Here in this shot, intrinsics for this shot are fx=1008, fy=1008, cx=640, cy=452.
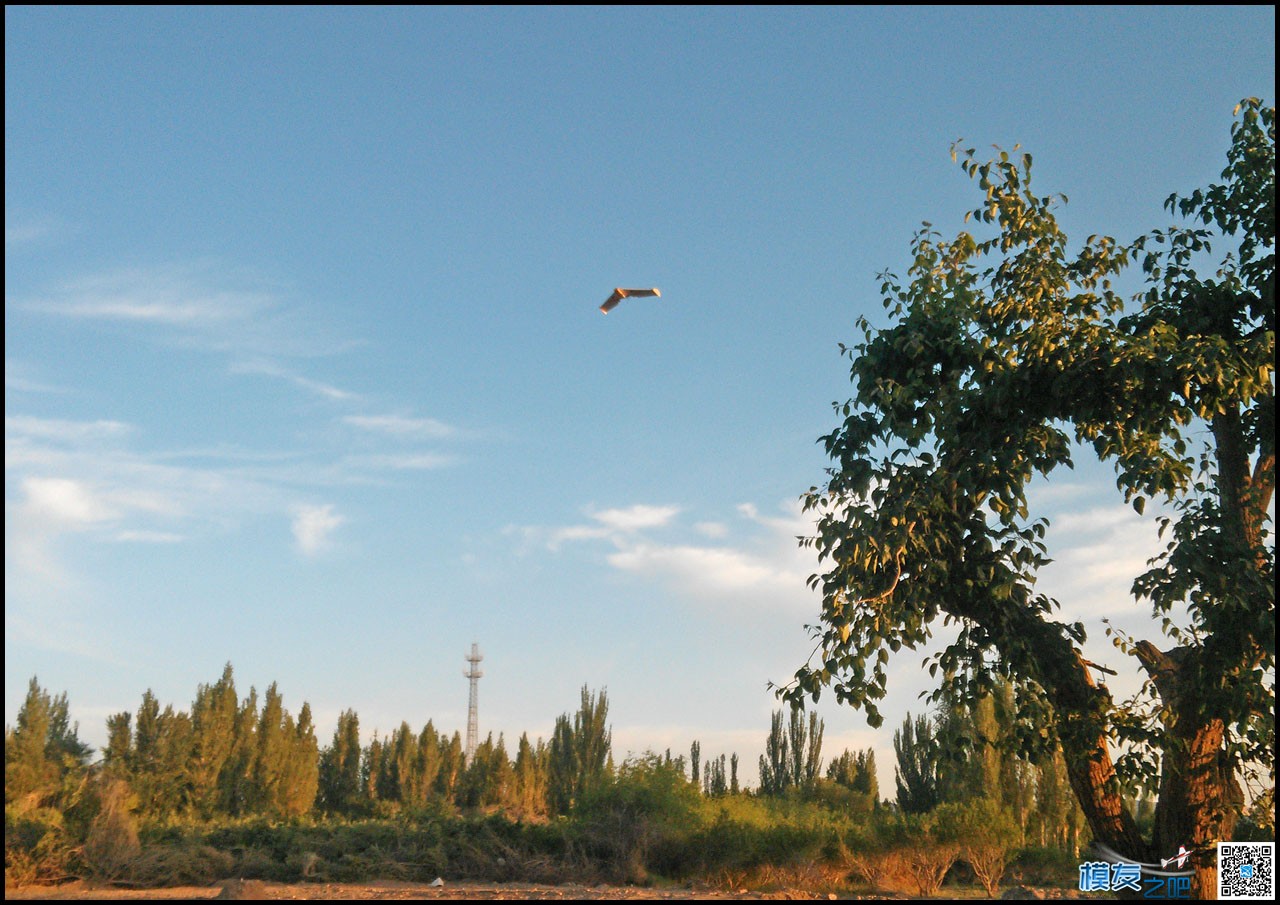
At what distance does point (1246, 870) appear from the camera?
6594mm

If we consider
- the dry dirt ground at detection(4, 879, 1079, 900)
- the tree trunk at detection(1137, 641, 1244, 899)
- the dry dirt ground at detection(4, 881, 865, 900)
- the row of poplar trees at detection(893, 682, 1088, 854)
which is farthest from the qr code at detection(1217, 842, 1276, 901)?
the row of poplar trees at detection(893, 682, 1088, 854)

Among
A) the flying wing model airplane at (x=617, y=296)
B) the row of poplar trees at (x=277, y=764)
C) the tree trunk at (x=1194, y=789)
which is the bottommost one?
the row of poplar trees at (x=277, y=764)

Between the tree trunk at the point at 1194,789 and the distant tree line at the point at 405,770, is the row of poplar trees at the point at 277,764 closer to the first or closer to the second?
the distant tree line at the point at 405,770

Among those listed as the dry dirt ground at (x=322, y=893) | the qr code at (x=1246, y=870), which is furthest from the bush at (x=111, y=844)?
the qr code at (x=1246, y=870)

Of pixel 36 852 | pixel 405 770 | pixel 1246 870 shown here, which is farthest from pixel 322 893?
pixel 405 770

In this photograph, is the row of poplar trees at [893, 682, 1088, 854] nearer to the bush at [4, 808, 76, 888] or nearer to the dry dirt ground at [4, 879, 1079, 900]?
the dry dirt ground at [4, 879, 1079, 900]

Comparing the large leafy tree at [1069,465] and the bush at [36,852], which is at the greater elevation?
the large leafy tree at [1069,465]

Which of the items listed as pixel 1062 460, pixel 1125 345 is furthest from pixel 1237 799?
pixel 1125 345

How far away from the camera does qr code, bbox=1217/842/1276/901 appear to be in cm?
654

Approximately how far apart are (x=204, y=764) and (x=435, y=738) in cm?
1321

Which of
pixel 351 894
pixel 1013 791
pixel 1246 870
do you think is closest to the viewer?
pixel 1246 870

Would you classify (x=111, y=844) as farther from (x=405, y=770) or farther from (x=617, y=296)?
(x=405, y=770)

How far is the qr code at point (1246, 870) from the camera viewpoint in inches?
257

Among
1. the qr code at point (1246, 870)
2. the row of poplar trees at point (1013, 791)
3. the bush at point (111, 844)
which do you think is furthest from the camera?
the row of poplar trees at point (1013, 791)
